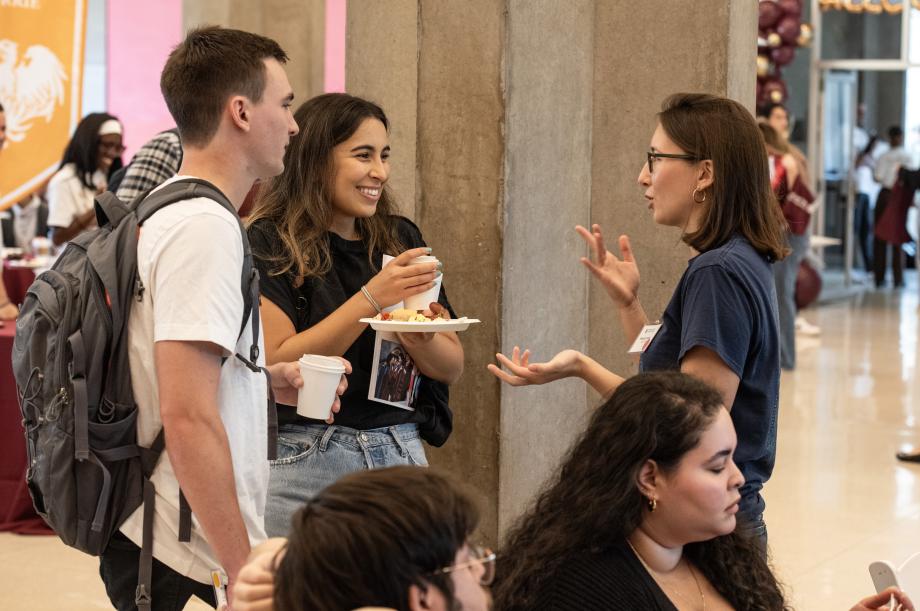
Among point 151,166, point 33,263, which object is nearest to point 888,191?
point 33,263

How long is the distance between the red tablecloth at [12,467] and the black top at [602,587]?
11.3 ft

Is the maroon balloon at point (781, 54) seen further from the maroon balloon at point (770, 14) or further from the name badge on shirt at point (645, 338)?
the name badge on shirt at point (645, 338)

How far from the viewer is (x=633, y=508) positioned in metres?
2.11

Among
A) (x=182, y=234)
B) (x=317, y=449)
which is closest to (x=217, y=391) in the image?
(x=182, y=234)

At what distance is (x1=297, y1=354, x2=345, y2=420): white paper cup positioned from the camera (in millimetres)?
2436

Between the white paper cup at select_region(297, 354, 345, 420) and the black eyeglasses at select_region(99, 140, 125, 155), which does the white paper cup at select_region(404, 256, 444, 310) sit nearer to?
the white paper cup at select_region(297, 354, 345, 420)

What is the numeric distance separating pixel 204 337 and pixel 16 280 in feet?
14.3

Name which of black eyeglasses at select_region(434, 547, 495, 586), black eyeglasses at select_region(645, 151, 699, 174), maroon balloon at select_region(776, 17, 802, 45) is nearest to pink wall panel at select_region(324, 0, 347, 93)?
maroon balloon at select_region(776, 17, 802, 45)

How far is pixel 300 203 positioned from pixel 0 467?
9.35 feet

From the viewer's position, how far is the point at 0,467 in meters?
5.05

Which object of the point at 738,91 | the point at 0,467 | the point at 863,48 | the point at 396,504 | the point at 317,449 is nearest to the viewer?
the point at 396,504

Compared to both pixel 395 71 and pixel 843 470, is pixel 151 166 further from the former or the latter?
pixel 843 470

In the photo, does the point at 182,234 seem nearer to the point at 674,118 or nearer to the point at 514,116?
the point at 674,118

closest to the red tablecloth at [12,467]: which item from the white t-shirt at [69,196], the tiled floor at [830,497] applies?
the tiled floor at [830,497]
